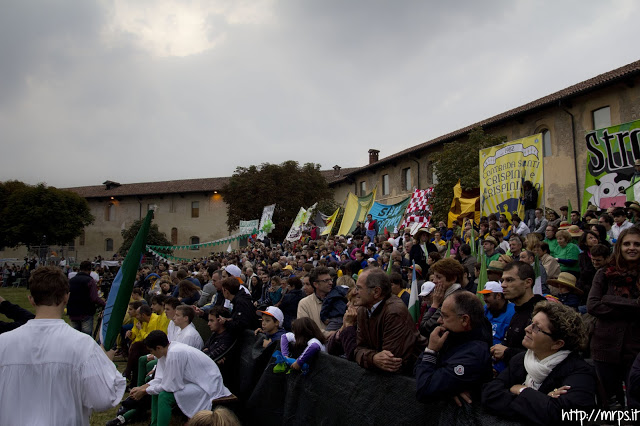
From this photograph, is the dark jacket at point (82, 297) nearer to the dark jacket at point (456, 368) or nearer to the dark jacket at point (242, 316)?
the dark jacket at point (242, 316)

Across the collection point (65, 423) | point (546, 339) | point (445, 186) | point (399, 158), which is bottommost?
point (65, 423)

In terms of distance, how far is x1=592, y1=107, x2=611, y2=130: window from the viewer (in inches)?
846

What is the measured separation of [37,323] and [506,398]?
9.30ft

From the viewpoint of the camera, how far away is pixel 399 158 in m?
36.1

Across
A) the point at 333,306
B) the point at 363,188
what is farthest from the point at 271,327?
the point at 363,188

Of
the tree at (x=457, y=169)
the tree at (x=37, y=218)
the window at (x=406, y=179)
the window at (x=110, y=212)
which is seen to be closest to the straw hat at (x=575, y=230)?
the tree at (x=457, y=169)

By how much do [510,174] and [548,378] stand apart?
9.66 m

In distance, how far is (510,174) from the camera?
11.8 meters

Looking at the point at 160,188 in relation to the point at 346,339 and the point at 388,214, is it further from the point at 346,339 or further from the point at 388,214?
the point at 346,339

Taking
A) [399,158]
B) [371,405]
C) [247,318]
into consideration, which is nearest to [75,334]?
[371,405]

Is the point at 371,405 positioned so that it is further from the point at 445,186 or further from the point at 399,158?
the point at 399,158

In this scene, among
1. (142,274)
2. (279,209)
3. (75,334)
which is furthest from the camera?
(279,209)

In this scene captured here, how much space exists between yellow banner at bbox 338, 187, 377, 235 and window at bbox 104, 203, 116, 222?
4779cm

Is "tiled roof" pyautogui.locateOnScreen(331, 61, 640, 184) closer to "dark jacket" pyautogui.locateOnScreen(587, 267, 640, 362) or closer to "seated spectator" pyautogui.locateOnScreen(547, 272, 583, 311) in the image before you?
"seated spectator" pyautogui.locateOnScreen(547, 272, 583, 311)
